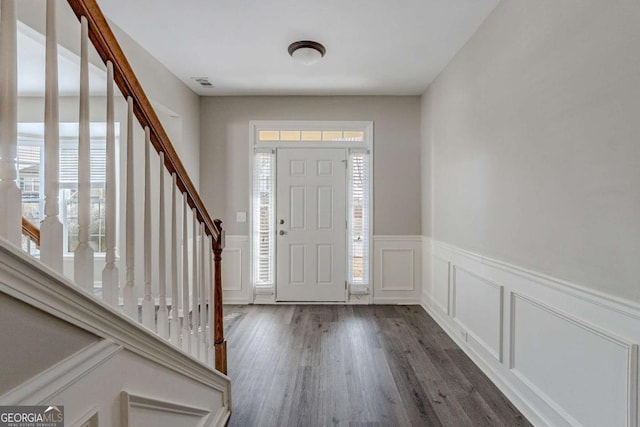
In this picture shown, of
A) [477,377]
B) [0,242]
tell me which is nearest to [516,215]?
[477,377]

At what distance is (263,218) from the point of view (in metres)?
4.19

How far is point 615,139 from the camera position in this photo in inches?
53.7

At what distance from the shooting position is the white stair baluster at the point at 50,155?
75 cm

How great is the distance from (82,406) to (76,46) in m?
2.23

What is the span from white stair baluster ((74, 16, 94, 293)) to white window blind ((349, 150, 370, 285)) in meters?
3.45

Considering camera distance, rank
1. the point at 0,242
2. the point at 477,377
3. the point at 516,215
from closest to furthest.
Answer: the point at 0,242 < the point at 516,215 < the point at 477,377

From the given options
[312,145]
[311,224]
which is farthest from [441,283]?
[312,145]

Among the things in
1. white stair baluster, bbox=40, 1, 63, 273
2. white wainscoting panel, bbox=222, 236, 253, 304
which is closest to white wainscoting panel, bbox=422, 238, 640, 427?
white stair baluster, bbox=40, 1, 63, 273

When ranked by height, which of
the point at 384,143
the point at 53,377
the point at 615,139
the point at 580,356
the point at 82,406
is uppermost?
the point at 384,143

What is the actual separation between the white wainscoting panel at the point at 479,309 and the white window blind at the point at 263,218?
221 centimetres

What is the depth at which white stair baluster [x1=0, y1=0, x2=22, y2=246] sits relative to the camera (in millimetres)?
649

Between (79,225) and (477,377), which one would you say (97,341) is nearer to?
(79,225)

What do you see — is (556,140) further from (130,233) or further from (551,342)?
(130,233)

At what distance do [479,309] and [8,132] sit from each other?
2.81 metres
